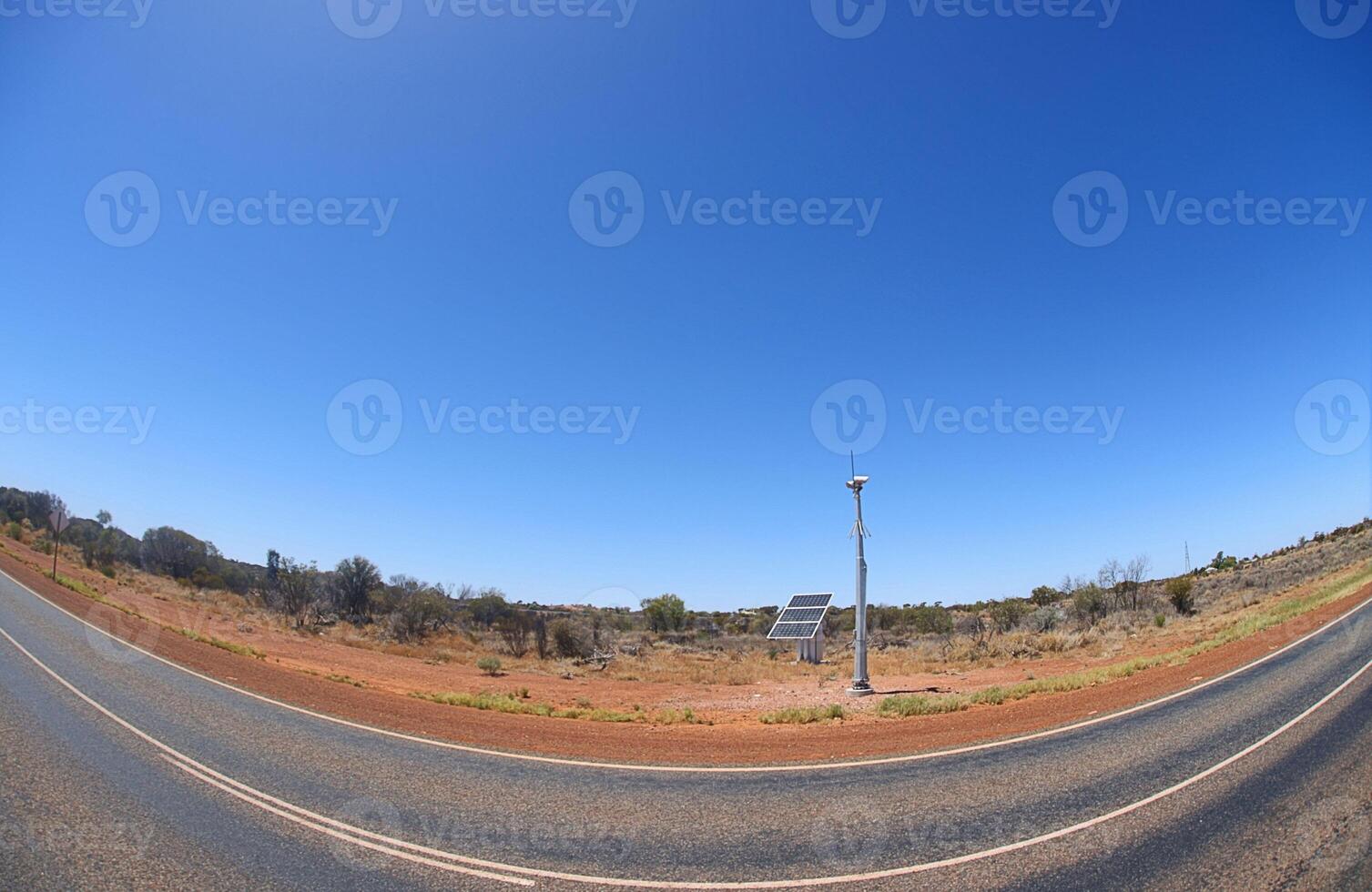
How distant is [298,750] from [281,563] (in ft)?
144

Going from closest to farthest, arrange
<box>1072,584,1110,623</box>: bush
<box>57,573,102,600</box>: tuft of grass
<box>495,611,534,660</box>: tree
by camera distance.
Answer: <box>57,573,102,600</box>: tuft of grass
<box>495,611,534,660</box>: tree
<box>1072,584,1110,623</box>: bush

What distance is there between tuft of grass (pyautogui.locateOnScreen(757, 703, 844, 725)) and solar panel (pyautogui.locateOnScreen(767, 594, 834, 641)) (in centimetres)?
1701

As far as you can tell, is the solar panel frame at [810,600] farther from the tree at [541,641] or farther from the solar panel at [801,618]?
the tree at [541,641]

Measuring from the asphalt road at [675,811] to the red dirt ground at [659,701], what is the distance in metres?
1.12

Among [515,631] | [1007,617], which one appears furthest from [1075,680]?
[515,631]

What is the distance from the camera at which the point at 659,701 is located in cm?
2011

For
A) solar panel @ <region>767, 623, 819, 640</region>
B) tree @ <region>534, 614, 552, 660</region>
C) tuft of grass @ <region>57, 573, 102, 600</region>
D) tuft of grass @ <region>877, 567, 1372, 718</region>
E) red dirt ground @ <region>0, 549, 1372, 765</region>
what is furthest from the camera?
tuft of grass @ <region>57, 573, 102, 600</region>

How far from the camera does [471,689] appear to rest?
21.0 metres

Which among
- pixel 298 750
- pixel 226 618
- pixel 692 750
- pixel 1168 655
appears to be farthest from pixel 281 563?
pixel 1168 655

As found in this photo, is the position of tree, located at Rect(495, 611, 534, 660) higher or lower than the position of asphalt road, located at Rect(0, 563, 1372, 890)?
lower

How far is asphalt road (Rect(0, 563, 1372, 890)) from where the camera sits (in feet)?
19.4

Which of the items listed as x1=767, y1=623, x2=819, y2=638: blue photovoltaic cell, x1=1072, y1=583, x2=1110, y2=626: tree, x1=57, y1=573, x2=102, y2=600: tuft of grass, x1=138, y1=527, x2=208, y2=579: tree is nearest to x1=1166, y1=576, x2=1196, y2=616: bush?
x1=1072, y1=583, x2=1110, y2=626: tree

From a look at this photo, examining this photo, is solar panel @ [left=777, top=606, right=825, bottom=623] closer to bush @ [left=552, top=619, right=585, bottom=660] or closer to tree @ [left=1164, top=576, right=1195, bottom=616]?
bush @ [left=552, top=619, right=585, bottom=660]

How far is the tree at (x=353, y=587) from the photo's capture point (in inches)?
1759
